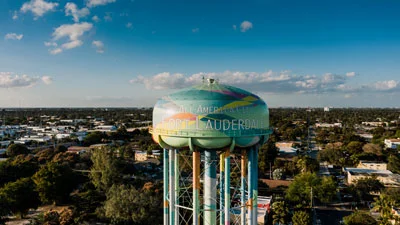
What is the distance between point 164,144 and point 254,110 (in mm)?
6132

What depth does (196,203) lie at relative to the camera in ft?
65.5

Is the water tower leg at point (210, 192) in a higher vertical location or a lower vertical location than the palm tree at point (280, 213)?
higher

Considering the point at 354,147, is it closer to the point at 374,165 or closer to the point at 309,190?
the point at 374,165

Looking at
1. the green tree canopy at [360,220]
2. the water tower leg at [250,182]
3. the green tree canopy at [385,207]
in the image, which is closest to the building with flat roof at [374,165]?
the green tree canopy at [385,207]

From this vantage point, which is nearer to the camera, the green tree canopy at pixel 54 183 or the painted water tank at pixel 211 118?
the painted water tank at pixel 211 118

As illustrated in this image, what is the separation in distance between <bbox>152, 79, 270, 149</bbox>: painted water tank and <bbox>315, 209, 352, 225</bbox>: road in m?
25.2

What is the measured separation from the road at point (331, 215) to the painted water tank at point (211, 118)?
82.7ft

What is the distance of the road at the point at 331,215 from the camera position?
39884 mm

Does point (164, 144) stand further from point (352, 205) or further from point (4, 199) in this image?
point (352, 205)

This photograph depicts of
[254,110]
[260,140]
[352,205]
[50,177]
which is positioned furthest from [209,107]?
[352,205]

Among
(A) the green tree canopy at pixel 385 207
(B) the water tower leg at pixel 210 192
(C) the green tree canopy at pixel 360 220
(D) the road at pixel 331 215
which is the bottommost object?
(D) the road at pixel 331 215

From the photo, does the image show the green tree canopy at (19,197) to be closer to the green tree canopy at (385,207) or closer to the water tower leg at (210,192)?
the water tower leg at (210,192)

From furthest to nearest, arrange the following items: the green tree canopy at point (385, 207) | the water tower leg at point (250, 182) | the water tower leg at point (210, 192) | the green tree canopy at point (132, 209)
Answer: the green tree canopy at point (132, 209)
the green tree canopy at point (385, 207)
the water tower leg at point (210, 192)
the water tower leg at point (250, 182)

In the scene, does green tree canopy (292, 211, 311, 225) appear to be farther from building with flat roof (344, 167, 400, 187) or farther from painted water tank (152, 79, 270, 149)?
building with flat roof (344, 167, 400, 187)
